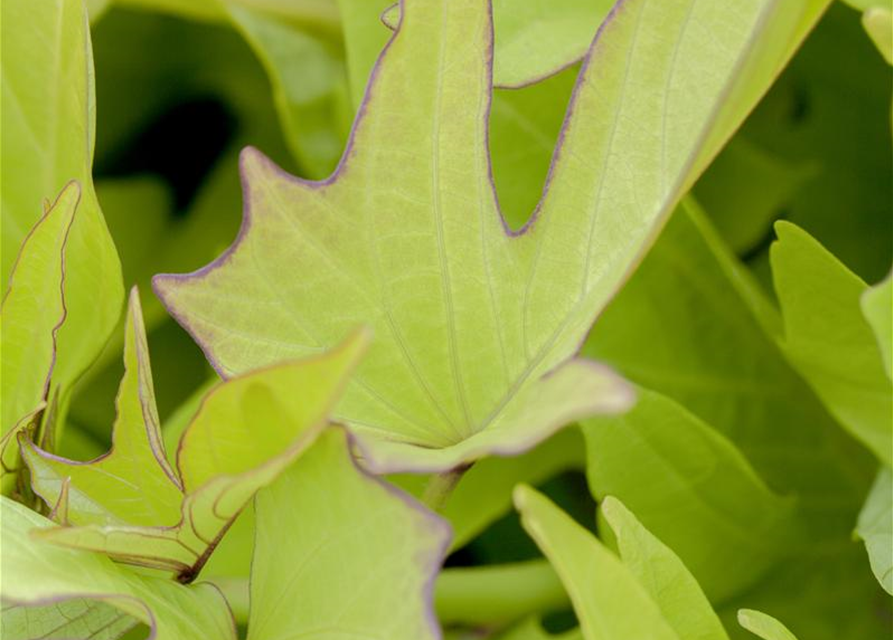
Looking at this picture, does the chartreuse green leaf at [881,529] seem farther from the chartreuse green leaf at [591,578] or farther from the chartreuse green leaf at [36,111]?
the chartreuse green leaf at [36,111]

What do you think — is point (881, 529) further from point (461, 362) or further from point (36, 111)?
point (36, 111)

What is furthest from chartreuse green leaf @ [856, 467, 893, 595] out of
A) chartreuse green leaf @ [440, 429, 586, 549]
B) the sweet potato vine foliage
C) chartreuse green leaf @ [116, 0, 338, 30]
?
chartreuse green leaf @ [116, 0, 338, 30]

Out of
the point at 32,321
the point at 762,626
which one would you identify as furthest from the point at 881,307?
the point at 32,321

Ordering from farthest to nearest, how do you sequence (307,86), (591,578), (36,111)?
(307,86)
(36,111)
(591,578)

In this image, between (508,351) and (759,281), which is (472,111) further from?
(759,281)

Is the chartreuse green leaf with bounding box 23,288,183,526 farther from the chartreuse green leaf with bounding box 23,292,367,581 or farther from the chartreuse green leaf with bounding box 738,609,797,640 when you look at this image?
the chartreuse green leaf with bounding box 738,609,797,640

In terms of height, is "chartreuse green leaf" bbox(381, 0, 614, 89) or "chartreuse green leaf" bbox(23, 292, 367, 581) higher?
"chartreuse green leaf" bbox(381, 0, 614, 89)
